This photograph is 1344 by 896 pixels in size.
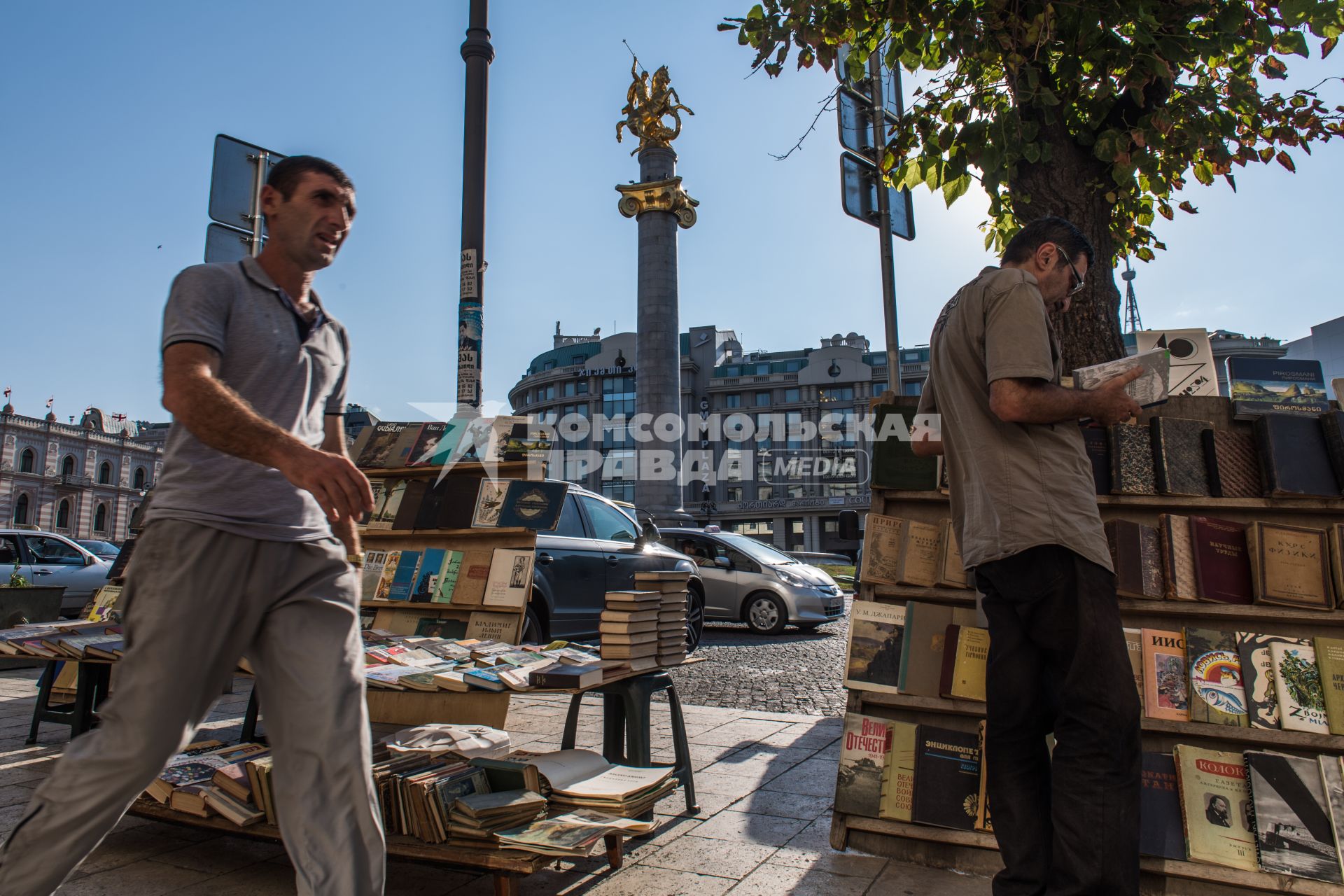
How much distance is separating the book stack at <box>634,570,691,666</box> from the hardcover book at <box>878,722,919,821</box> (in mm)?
950

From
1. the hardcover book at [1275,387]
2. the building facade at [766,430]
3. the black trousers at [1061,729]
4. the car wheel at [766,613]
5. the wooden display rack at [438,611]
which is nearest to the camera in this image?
the black trousers at [1061,729]

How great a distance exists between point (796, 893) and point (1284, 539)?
2.26 m

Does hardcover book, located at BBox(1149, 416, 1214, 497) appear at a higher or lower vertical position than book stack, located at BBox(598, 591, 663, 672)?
higher

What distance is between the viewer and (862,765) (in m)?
3.41

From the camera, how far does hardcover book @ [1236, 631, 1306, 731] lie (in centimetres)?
308

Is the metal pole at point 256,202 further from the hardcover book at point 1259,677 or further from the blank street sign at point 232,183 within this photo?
the hardcover book at point 1259,677

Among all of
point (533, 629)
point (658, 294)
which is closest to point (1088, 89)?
point (533, 629)

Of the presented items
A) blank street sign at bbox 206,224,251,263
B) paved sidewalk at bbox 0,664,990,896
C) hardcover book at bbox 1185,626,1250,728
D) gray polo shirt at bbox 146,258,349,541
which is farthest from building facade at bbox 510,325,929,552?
gray polo shirt at bbox 146,258,349,541

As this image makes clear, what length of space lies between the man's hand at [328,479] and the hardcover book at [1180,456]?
3124mm

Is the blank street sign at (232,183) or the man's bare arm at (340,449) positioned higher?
the blank street sign at (232,183)

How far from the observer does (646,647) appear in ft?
11.9

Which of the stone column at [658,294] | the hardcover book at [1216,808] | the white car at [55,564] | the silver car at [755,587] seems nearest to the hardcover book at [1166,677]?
the hardcover book at [1216,808]

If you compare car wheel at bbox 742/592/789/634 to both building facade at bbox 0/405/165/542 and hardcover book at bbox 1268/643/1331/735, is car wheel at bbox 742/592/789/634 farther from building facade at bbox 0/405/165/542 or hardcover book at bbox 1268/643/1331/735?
building facade at bbox 0/405/165/542

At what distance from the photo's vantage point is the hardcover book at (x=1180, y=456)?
11.3 ft
